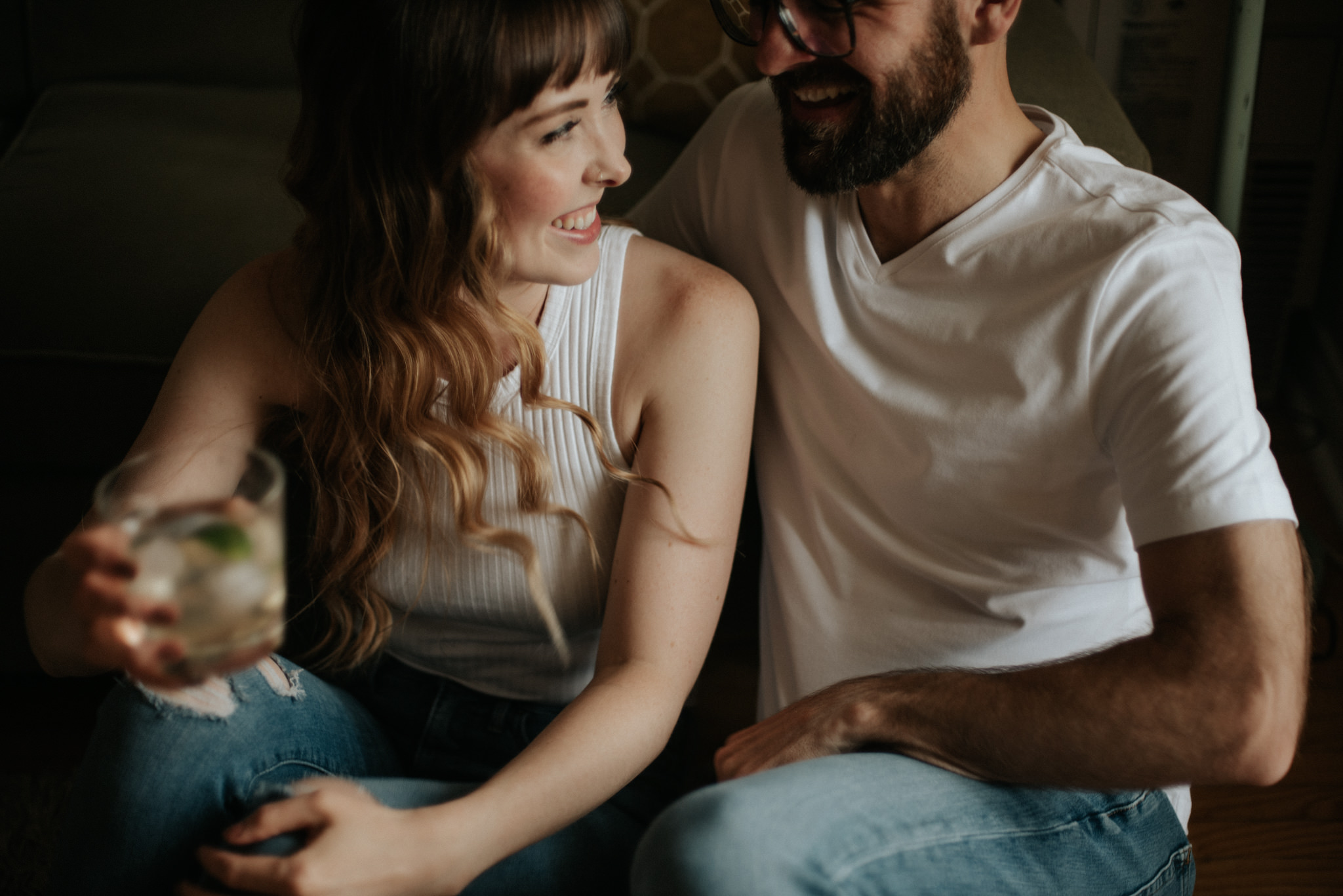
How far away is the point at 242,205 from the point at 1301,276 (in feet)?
7.22

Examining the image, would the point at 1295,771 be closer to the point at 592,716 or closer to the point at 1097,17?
the point at 592,716

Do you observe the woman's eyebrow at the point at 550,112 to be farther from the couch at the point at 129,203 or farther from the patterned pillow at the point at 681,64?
the patterned pillow at the point at 681,64

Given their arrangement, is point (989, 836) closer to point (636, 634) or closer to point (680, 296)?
point (636, 634)

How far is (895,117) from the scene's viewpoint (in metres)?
1.00

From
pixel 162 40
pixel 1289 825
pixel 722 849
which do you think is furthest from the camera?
pixel 162 40

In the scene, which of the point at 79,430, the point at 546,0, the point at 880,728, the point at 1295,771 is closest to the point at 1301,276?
the point at 1295,771

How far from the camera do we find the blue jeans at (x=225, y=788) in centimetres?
89

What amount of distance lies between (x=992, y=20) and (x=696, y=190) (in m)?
0.39

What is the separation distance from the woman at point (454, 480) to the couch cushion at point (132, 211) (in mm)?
381

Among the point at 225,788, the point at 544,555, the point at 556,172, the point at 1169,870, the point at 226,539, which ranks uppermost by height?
the point at 556,172

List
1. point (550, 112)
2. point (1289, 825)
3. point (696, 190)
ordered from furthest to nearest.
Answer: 1. point (1289, 825)
2. point (696, 190)
3. point (550, 112)

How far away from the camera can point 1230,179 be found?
5.17ft

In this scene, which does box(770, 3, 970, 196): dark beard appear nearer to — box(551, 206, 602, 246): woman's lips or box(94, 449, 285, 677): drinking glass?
box(551, 206, 602, 246): woman's lips

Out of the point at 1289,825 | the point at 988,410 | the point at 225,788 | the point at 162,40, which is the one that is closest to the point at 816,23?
the point at 988,410
